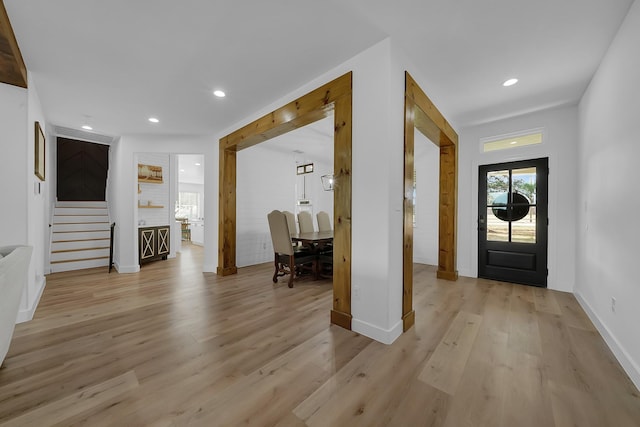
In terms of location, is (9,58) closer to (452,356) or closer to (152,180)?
(152,180)

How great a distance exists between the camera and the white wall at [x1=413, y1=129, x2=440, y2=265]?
204 inches

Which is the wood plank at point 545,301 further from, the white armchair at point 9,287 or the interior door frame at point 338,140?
the white armchair at point 9,287

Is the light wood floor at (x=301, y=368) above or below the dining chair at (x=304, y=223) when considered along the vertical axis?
below

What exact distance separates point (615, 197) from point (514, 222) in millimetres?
1925

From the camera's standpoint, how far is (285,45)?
2.13 meters

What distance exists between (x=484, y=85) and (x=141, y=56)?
3645 millimetres

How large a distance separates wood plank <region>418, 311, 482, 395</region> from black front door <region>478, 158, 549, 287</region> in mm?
1855

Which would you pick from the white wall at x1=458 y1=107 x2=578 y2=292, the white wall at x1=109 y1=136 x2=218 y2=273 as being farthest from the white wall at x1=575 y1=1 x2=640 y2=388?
the white wall at x1=109 y1=136 x2=218 y2=273

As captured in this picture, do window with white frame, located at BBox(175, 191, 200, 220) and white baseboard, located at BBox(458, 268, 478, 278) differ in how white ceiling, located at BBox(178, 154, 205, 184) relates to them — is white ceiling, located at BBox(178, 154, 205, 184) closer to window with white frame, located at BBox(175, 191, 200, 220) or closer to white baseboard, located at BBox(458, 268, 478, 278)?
window with white frame, located at BBox(175, 191, 200, 220)

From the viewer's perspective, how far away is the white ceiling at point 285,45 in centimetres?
175

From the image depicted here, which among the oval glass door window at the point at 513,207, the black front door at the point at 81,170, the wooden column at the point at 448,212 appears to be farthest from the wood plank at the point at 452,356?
the black front door at the point at 81,170

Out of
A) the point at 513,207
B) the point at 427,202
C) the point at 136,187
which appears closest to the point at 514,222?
the point at 513,207

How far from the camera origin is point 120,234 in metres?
4.57

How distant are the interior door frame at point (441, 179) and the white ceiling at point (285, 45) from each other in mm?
301
